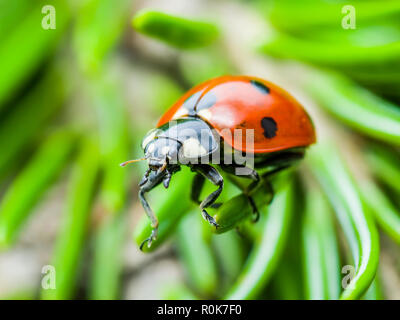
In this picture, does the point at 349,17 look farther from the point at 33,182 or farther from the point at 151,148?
the point at 33,182

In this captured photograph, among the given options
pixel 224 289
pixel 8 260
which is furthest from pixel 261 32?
pixel 8 260

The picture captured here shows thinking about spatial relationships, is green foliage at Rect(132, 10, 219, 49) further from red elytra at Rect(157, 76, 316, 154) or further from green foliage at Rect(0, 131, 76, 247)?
green foliage at Rect(0, 131, 76, 247)

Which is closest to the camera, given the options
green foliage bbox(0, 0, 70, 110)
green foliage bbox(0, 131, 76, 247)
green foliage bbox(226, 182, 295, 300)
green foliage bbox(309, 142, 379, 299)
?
green foliage bbox(309, 142, 379, 299)

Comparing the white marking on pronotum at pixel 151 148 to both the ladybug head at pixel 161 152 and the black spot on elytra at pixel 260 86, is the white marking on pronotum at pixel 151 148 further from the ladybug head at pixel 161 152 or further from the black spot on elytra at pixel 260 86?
the black spot on elytra at pixel 260 86

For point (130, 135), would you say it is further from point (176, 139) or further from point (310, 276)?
point (310, 276)

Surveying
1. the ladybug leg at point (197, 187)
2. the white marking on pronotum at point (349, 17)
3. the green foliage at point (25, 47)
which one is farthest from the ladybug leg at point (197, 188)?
the green foliage at point (25, 47)

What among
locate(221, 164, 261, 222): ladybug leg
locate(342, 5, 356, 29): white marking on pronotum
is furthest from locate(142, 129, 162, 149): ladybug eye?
locate(342, 5, 356, 29): white marking on pronotum
